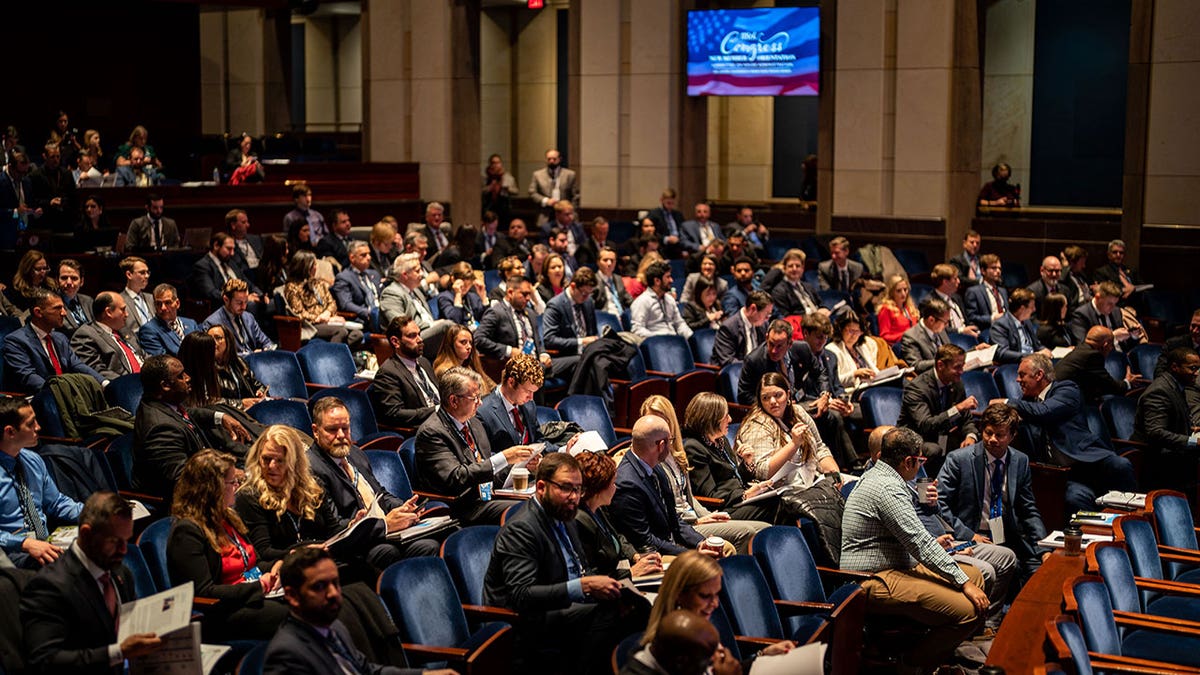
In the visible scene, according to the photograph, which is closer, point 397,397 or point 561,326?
point 397,397

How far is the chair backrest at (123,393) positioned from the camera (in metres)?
7.00

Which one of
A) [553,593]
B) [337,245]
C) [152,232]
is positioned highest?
[152,232]

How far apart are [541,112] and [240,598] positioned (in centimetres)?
1706

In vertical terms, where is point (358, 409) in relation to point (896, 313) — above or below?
below

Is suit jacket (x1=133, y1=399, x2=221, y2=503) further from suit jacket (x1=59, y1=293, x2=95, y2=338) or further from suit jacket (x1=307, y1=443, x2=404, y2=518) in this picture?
suit jacket (x1=59, y1=293, x2=95, y2=338)

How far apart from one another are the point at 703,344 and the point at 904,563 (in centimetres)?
407

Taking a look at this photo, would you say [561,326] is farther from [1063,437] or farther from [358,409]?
[1063,437]

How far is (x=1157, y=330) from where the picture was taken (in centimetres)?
1149

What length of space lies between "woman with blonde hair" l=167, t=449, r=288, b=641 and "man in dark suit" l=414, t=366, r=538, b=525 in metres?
1.22

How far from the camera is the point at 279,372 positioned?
7.91m

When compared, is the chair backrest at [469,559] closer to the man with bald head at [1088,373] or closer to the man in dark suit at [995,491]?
the man in dark suit at [995,491]

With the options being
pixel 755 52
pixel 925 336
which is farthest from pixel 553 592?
pixel 755 52

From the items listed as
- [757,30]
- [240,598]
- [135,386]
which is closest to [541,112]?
[757,30]

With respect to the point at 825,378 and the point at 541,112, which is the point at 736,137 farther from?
the point at 825,378
